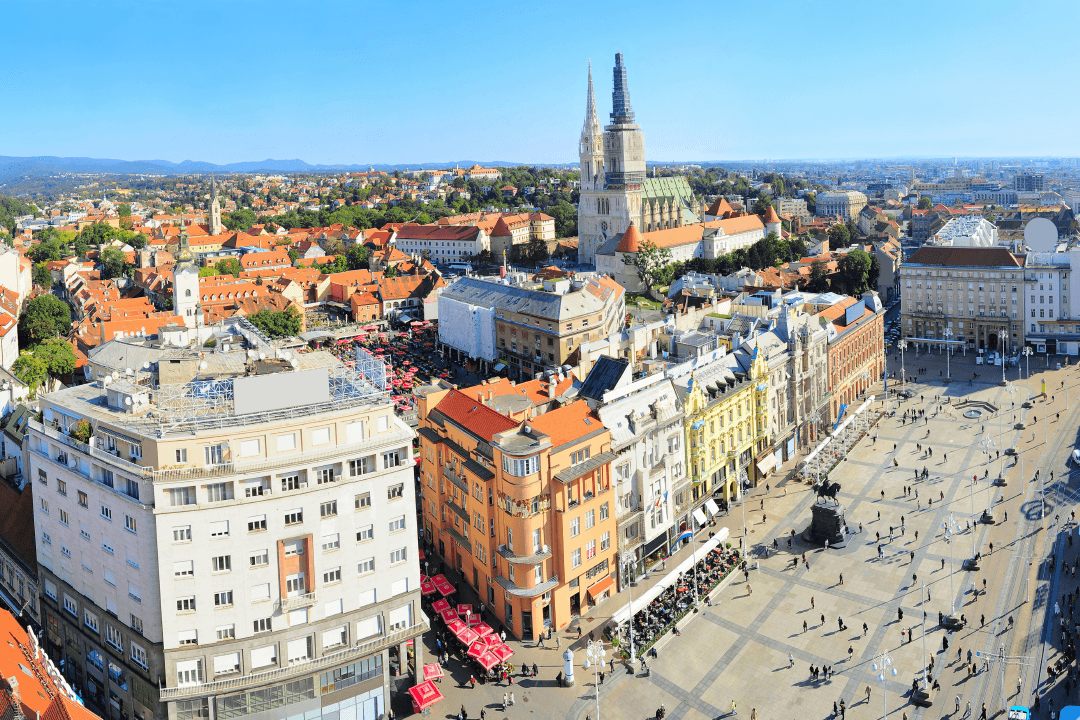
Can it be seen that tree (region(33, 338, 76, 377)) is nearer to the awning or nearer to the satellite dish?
the awning

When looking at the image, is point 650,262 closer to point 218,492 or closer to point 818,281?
point 818,281

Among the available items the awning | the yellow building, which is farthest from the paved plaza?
the yellow building

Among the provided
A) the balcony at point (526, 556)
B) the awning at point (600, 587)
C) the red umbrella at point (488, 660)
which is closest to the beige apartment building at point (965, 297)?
the awning at point (600, 587)

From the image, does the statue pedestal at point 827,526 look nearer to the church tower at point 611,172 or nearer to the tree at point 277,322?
the tree at point 277,322

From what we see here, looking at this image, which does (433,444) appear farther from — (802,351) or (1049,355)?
(1049,355)

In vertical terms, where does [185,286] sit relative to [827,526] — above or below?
above

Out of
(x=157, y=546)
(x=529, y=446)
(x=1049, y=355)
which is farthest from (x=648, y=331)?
(x=1049, y=355)

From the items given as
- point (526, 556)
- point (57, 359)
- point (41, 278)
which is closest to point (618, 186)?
point (57, 359)
